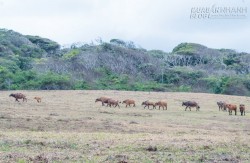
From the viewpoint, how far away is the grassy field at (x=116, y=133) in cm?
1300

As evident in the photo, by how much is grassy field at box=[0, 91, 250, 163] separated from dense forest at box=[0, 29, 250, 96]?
11.9m

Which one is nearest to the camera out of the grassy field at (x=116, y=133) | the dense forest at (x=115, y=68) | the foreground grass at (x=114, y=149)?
the foreground grass at (x=114, y=149)

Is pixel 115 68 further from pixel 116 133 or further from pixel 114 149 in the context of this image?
pixel 114 149

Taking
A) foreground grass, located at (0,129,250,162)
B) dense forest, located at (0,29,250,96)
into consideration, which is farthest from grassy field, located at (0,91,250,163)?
dense forest, located at (0,29,250,96)

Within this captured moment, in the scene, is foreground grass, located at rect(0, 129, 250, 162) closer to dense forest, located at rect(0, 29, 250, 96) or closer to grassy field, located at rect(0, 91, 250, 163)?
grassy field, located at rect(0, 91, 250, 163)

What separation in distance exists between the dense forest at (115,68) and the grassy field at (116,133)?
11941mm

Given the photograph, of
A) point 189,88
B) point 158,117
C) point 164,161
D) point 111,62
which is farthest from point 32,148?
point 111,62

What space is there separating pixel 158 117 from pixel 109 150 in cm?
1415

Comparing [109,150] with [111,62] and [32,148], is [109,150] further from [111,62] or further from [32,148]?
[111,62]

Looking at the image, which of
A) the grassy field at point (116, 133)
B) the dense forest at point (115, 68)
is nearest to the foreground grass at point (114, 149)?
the grassy field at point (116, 133)

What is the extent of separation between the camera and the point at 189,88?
5669 cm

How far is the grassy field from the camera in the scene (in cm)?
1300

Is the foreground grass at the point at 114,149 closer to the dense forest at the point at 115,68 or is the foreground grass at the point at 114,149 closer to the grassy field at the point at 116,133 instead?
the grassy field at the point at 116,133

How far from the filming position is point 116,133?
65.6 feet
